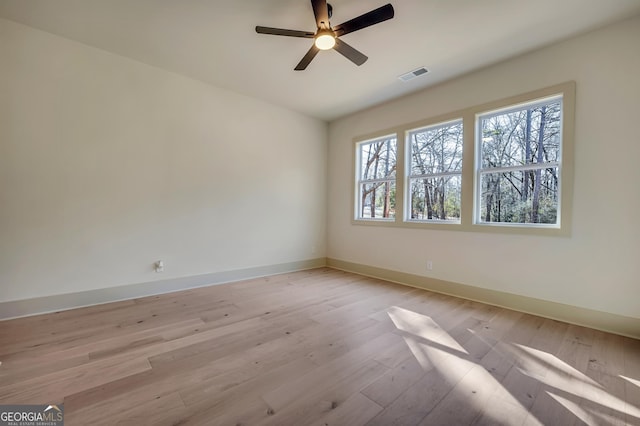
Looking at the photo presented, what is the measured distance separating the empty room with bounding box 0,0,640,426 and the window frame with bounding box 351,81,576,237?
3cm

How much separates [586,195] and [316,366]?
3.06 metres

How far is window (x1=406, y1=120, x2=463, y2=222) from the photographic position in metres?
3.66

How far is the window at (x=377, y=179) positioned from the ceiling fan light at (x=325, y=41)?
2.37m

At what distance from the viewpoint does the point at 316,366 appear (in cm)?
188

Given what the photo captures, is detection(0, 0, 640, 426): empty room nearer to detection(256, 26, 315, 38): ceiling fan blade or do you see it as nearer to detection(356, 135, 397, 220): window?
detection(256, 26, 315, 38): ceiling fan blade

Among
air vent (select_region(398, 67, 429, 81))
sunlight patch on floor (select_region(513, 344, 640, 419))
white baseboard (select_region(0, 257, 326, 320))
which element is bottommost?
sunlight patch on floor (select_region(513, 344, 640, 419))

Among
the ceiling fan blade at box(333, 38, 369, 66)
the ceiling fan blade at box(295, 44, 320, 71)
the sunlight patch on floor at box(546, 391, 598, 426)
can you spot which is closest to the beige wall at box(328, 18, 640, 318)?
the sunlight patch on floor at box(546, 391, 598, 426)

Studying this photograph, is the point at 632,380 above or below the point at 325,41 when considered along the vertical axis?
below

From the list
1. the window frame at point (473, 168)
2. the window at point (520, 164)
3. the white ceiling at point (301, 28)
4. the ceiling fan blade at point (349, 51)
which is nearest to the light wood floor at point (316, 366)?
the window frame at point (473, 168)

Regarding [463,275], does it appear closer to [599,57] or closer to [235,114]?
[599,57]

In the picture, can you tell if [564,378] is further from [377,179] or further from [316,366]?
[377,179]

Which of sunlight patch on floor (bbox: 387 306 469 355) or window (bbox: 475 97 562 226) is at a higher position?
window (bbox: 475 97 562 226)

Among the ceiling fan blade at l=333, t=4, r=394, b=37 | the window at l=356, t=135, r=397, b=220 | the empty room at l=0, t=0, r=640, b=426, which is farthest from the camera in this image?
the window at l=356, t=135, r=397, b=220

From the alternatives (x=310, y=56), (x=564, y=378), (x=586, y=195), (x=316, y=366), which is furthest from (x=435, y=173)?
(x=316, y=366)
